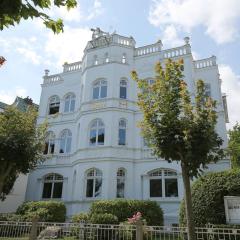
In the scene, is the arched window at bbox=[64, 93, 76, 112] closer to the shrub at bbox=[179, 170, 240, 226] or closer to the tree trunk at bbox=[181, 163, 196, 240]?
the shrub at bbox=[179, 170, 240, 226]

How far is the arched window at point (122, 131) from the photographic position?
23.7 meters

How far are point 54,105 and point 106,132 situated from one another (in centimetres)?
786

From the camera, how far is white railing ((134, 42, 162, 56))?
2588 cm

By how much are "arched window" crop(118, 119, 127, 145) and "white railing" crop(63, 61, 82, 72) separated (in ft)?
27.3

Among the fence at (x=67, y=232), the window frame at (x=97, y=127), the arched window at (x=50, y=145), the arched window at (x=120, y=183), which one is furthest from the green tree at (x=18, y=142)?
the arched window at (x=50, y=145)

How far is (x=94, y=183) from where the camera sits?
74.4ft

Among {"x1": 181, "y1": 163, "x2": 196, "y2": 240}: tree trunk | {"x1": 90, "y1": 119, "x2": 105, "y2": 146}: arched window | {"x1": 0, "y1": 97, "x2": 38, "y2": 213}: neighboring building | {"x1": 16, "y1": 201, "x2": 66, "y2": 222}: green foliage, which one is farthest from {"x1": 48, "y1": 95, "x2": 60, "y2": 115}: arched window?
{"x1": 181, "y1": 163, "x2": 196, "y2": 240}: tree trunk

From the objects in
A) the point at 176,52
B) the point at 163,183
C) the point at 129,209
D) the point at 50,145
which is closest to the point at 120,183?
the point at 163,183

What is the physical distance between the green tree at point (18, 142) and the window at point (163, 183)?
9.33 metres

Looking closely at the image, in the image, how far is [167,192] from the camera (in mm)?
21578

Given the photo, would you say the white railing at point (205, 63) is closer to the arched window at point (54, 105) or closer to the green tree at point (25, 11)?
the arched window at point (54, 105)

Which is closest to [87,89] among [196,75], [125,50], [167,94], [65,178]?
[125,50]

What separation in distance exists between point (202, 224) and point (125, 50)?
18.4 meters

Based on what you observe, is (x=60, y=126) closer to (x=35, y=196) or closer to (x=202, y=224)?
(x=35, y=196)
